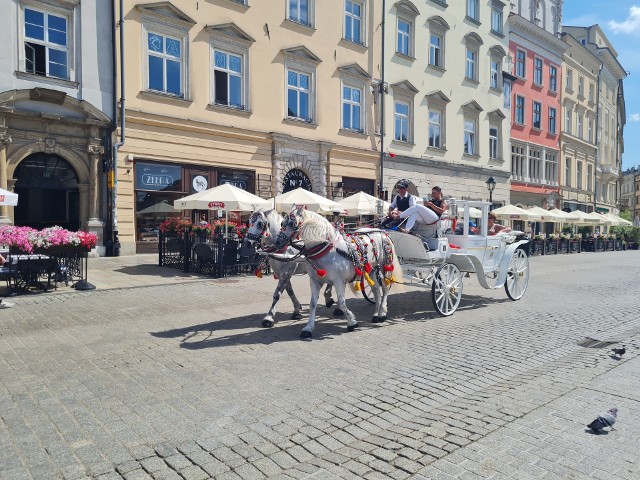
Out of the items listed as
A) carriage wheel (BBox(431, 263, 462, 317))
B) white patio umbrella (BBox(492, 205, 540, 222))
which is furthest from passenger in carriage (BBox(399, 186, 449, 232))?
white patio umbrella (BBox(492, 205, 540, 222))

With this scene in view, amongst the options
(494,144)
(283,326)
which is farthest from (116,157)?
(494,144)

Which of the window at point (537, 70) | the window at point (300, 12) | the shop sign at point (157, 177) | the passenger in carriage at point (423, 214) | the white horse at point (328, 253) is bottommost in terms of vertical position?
the white horse at point (328, 253)

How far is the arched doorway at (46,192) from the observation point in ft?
51.7

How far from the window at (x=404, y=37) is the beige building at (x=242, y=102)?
7.63ft

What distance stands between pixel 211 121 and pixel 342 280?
14.1 m

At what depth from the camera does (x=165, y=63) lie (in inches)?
723

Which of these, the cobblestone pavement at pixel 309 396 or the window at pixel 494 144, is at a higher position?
the window at pixel 494 144

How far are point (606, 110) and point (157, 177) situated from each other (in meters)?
52.2

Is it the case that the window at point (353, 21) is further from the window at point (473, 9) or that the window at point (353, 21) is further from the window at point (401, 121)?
the window at point (473, 9)

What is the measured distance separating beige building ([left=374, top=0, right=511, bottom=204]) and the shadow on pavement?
58.6 feet

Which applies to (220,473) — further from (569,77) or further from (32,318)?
(569,77)

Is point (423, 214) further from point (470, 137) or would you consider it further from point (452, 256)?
point (470, 137)

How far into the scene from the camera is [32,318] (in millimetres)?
7875

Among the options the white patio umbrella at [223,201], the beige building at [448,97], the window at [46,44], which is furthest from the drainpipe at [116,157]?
the beige building at [448,97]
